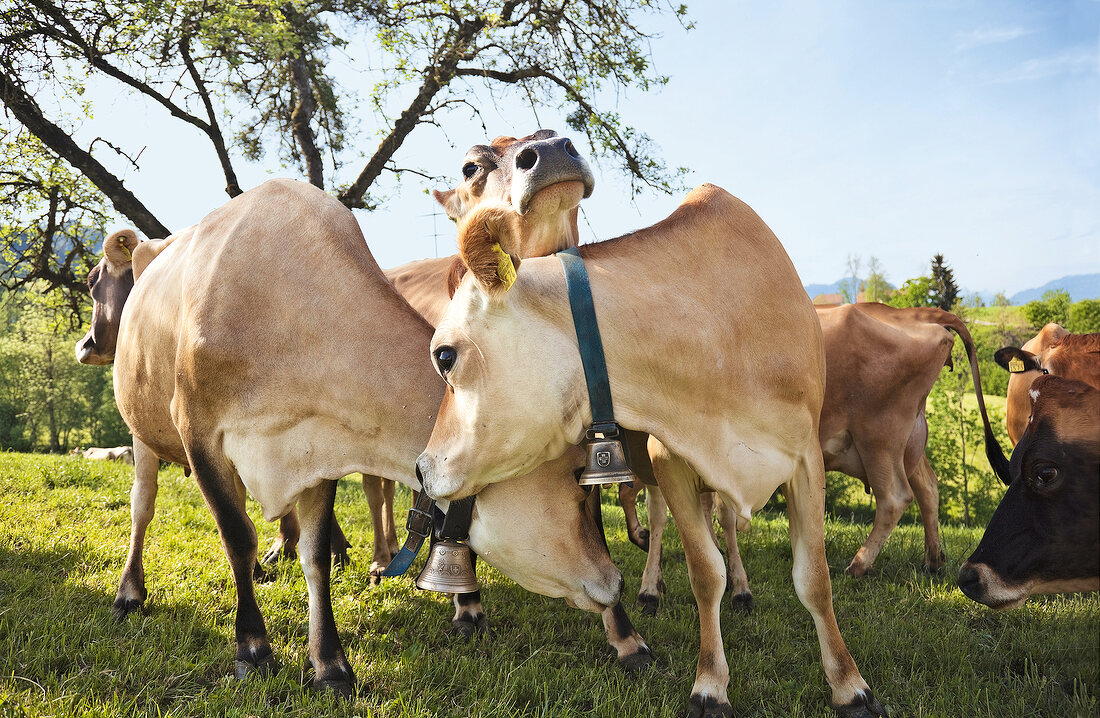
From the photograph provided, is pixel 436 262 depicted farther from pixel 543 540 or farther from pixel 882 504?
pixel 882 504

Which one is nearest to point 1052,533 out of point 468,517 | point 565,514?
point 565,514

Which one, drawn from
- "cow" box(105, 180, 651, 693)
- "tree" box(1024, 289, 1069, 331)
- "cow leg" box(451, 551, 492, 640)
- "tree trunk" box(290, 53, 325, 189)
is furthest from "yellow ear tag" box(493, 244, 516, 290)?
"tree" box(1024, 289, 1069, 331)

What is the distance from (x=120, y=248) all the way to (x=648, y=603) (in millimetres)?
4569

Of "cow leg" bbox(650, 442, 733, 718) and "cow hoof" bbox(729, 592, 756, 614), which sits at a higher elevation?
"cow leg" bbox(650, 442, 733, 718)

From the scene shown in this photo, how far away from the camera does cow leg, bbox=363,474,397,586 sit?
16.9ft

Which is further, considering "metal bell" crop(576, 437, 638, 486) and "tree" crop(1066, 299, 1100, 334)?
"tree" crop(1066, 299, 1100, 334)

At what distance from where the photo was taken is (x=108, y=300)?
18.0 ft

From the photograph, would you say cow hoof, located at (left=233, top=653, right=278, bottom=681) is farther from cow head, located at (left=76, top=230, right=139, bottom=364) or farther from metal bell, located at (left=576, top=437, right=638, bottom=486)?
cow head, located at (left=76, top=230, right=139, bottom=364)

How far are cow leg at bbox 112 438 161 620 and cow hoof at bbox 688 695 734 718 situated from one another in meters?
3.05

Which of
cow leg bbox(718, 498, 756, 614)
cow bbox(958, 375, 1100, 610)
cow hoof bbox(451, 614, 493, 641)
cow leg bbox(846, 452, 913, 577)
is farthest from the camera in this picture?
cow leg bbox(846, 452, 913, 577)

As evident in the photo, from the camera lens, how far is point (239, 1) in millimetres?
9250

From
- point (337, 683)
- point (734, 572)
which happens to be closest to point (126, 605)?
point (337, 683)

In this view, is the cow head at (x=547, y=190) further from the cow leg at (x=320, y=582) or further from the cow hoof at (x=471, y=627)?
the cow hoof at (x=471, y=627)

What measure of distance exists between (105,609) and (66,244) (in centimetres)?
1000
